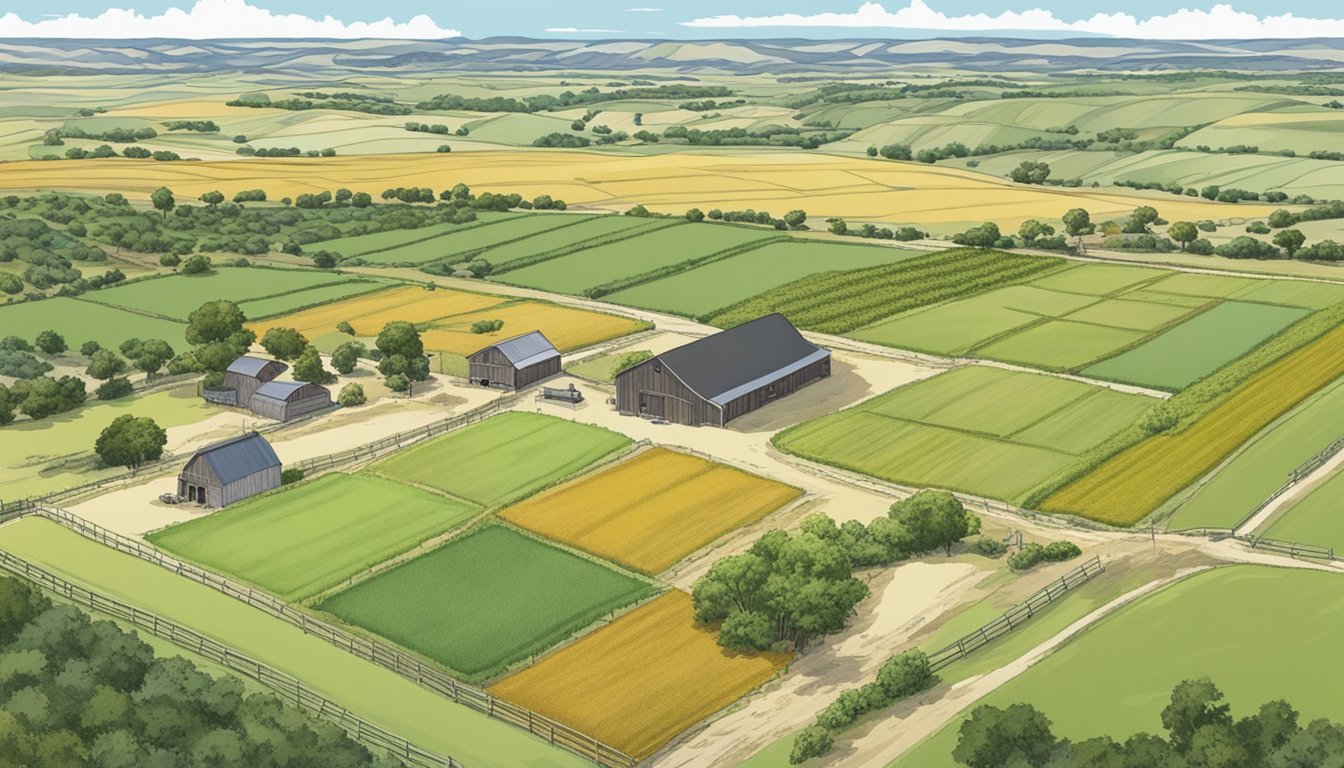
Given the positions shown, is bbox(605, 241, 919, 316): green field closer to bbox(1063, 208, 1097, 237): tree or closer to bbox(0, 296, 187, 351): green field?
bbox(1063, 208, 1097, 237): tree

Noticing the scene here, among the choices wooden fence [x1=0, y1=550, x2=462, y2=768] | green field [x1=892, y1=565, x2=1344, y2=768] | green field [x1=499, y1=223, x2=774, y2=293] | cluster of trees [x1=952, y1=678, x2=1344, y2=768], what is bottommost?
green field [x1=499, y1=223, x2=774, y2=293]

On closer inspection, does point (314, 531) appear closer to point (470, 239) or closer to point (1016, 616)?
point (1016, 616)

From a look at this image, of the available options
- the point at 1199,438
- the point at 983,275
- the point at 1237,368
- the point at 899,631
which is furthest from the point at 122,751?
the point at 983,275

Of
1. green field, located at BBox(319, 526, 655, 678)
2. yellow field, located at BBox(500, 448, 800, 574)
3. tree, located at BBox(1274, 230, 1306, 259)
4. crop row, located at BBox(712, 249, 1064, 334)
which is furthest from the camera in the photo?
tree, located at BBox(1274, 230, 1306, 259)

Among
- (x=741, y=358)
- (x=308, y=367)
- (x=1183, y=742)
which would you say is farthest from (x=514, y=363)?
(x=1183, y=742)

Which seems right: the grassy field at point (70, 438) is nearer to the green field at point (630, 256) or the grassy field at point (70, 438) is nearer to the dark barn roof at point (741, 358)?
the dark barn roof at point (741, 358)

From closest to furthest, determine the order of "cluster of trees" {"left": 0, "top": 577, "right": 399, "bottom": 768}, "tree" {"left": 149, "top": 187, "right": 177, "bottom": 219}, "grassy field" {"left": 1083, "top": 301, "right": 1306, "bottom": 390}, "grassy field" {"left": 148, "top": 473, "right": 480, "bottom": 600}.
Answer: "cluster of trees" {"left": 0, "top": 577, "right": 399, "bottom": 768}, "grassy field" {"left": 148, "top": 473, "right": 480, "bottom": 600}, "grassy field" {"left": 1083, "top": 301, "right": 1306, "bottom": 390}, "tree" {"left": 149, "top": 187, "right": 177, "bottom": 219}

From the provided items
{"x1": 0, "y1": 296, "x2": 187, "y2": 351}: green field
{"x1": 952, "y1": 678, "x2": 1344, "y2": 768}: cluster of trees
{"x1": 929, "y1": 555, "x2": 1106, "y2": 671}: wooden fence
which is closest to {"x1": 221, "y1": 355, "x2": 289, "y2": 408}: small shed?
{"x1": 0, "y1": 296, "x2": 187, "y2": 351}: green field

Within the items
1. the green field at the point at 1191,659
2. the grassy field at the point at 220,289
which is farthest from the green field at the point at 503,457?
the grassy field at the point at 220,289

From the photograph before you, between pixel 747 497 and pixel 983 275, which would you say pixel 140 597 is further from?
pixel 983 275
